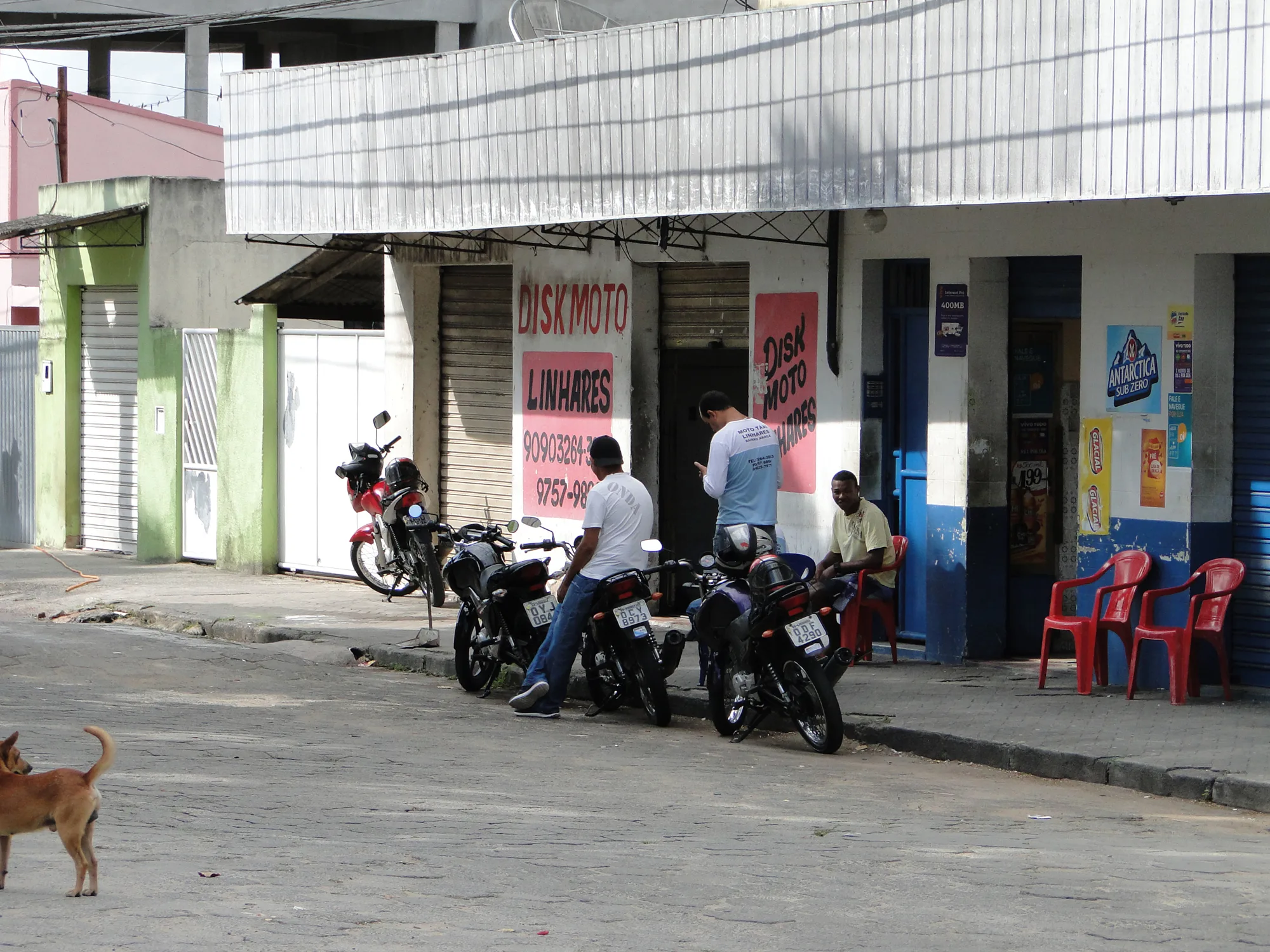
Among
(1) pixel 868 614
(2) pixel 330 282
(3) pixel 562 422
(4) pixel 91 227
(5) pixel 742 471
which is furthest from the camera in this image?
(4) pixel 91 227

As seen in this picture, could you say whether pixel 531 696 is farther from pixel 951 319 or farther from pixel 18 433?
pixel 18 433

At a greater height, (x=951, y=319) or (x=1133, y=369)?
(x=951, y=319)

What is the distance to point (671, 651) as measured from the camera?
31.1 feet

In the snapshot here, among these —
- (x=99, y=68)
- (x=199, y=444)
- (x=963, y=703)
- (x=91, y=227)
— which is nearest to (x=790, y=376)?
(x=963, y=703)

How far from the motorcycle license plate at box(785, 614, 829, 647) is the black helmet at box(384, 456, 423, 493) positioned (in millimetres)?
6248

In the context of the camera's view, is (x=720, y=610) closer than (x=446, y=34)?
Yes

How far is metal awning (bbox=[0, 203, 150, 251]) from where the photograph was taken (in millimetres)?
18375

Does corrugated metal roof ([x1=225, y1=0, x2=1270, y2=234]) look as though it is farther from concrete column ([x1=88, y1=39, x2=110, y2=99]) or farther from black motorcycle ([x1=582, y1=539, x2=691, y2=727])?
concrete column ([x1=88, y1=39, x2=110, y2=99])

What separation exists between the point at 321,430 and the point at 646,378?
170 inches

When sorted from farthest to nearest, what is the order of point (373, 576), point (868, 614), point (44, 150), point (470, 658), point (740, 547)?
1. point (44, 150)
2. point (373, 576)
3. point (868, 614)
4. point (470, 658)
5. point (740, 547)

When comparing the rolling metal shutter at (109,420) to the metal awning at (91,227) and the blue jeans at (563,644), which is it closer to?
the metal awning at (91,227)

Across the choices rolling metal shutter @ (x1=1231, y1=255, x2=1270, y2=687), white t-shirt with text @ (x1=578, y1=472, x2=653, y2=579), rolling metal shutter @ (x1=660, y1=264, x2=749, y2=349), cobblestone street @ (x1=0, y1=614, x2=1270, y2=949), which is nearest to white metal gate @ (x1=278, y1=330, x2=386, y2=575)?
rolling metal shutter @ (x1=660, y1=264, x2=749, y2=349)

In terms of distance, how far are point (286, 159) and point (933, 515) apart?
22.5ft

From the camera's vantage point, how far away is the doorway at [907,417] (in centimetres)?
1199
